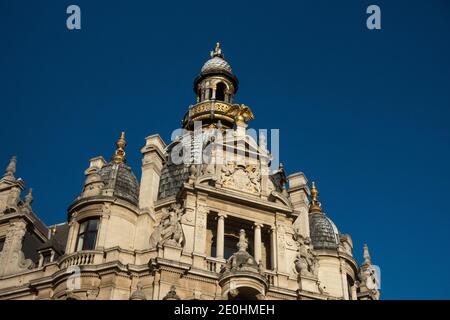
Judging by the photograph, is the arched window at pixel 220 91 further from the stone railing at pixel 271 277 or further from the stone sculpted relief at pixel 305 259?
the stone railing at pixel 271 277

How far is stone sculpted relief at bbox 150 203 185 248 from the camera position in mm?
29062

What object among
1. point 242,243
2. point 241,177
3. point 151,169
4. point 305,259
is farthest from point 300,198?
point 151,169

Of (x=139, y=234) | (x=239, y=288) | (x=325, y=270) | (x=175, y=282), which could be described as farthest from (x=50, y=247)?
(x=325, y=270)

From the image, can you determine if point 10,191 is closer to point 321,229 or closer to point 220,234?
point 220,234

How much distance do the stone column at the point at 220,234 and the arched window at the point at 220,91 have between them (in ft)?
58.0

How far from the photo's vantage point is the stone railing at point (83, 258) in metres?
28.7

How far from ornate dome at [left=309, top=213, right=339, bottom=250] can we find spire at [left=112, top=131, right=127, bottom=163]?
11.0m

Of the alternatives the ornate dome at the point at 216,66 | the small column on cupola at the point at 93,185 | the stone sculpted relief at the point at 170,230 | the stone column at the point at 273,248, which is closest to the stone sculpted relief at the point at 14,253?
the small column on cupola at the point at 93,185

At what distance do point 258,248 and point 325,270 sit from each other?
17.2ft

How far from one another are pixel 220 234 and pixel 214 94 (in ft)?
59.3

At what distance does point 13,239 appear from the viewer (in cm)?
3250
